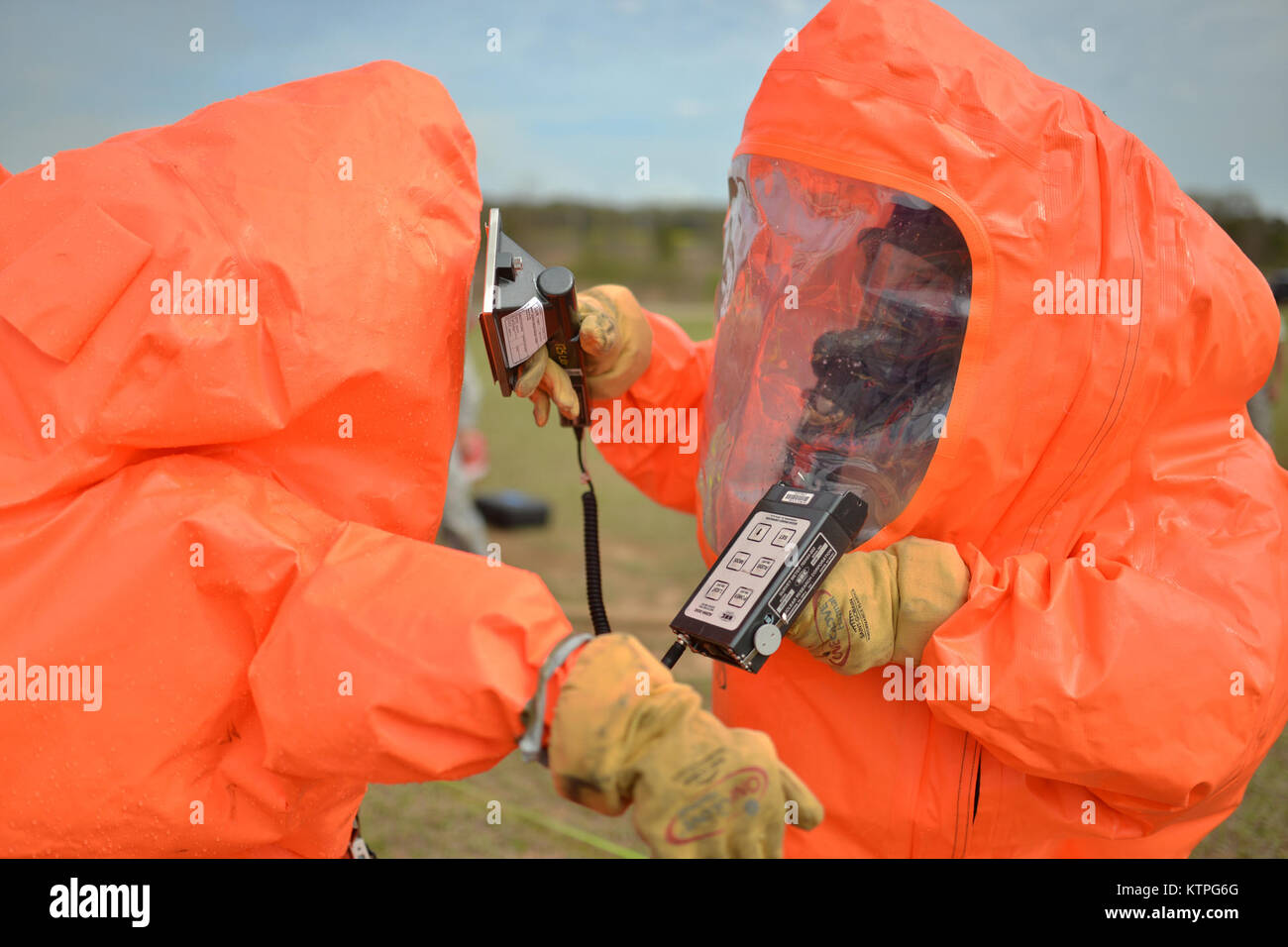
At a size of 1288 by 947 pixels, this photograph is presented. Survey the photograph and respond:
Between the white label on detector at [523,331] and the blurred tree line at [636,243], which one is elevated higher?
the blurred tree line at [636,243]

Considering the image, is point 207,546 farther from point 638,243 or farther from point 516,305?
point 638,243

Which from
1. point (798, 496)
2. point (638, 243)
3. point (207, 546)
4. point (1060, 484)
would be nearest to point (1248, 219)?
point (1060, 484)

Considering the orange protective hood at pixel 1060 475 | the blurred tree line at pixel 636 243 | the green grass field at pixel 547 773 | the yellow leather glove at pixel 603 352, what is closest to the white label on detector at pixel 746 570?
the orange protective hood at pixel 1060 475

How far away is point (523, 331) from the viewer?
1536 mm

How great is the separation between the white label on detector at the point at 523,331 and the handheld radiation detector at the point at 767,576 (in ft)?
1.57

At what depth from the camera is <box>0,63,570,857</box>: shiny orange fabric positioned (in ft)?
3.66

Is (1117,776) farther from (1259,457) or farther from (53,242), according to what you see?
(53,242)


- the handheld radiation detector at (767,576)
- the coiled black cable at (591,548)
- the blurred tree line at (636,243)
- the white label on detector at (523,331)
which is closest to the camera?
the handheld radiation detector at (767,576)

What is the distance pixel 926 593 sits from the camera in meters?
1.40

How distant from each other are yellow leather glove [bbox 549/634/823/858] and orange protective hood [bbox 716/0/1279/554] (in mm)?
530

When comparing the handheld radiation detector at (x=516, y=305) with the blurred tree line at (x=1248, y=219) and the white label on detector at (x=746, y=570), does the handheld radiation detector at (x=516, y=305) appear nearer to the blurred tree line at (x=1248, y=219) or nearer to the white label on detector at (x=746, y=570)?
the white label on detector at (x=746, y=570)

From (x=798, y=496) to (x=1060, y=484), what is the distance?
1.42 ft

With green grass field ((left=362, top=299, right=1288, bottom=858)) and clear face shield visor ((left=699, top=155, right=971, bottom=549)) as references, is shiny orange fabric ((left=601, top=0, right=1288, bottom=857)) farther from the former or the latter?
green grass field ((left=362, top=299, right=1288, bottom=858))

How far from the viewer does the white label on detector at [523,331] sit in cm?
149
